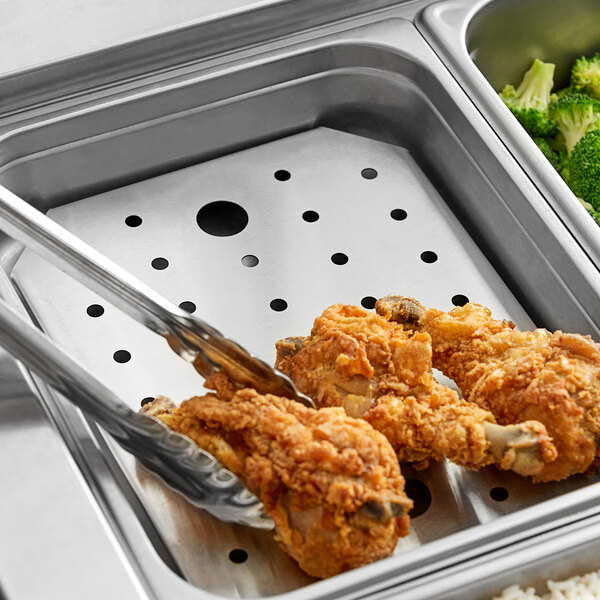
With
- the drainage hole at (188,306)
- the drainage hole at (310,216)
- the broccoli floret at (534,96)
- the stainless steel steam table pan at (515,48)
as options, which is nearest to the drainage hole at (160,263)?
the drainage hole at (188,306)

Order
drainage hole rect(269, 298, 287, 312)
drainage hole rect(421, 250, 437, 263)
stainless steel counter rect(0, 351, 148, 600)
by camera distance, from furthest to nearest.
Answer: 1. drainage hole rect(421, 250, 437, 263)
2. drainage hole rect(269, 298, 287, 312)
3. stainless steel counter rect(0, 351, 148, 600)

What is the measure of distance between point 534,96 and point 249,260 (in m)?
1.01

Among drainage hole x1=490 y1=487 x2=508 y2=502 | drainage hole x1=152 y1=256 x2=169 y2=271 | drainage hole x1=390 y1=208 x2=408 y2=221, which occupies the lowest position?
drainage hole x1=490 y1=487 x2=508 y2=502

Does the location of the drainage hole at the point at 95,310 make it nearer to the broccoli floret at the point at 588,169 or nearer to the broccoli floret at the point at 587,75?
the broccoli floret at the point at 588,169

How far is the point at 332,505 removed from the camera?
5.12 feet

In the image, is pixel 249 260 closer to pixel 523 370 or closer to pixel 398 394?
pixel 398 394

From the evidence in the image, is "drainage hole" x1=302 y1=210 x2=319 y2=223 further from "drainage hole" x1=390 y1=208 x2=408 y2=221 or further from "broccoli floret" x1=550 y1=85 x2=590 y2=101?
"broccoli floret" x1=550 y1=85 x2=590 y2=101

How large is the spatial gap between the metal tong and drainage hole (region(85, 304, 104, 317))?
0.32m

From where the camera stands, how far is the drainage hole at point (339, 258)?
2225 mm

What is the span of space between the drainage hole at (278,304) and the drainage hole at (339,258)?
17cm

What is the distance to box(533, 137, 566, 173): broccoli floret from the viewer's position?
2.59 m

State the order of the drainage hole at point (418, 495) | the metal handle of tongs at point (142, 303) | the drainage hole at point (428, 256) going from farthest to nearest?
the drainage hole at point (428, 256) < the drainage hole at point (418, 495) < the metal handle of tongs at point (142, 303)

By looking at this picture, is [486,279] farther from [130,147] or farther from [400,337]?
[130,147]

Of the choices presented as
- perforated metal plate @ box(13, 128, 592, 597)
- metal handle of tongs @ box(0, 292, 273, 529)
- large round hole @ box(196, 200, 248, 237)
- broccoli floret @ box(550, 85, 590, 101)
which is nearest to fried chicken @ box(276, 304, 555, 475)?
perforated metal plate @ box(13, 128, 592, 597)
